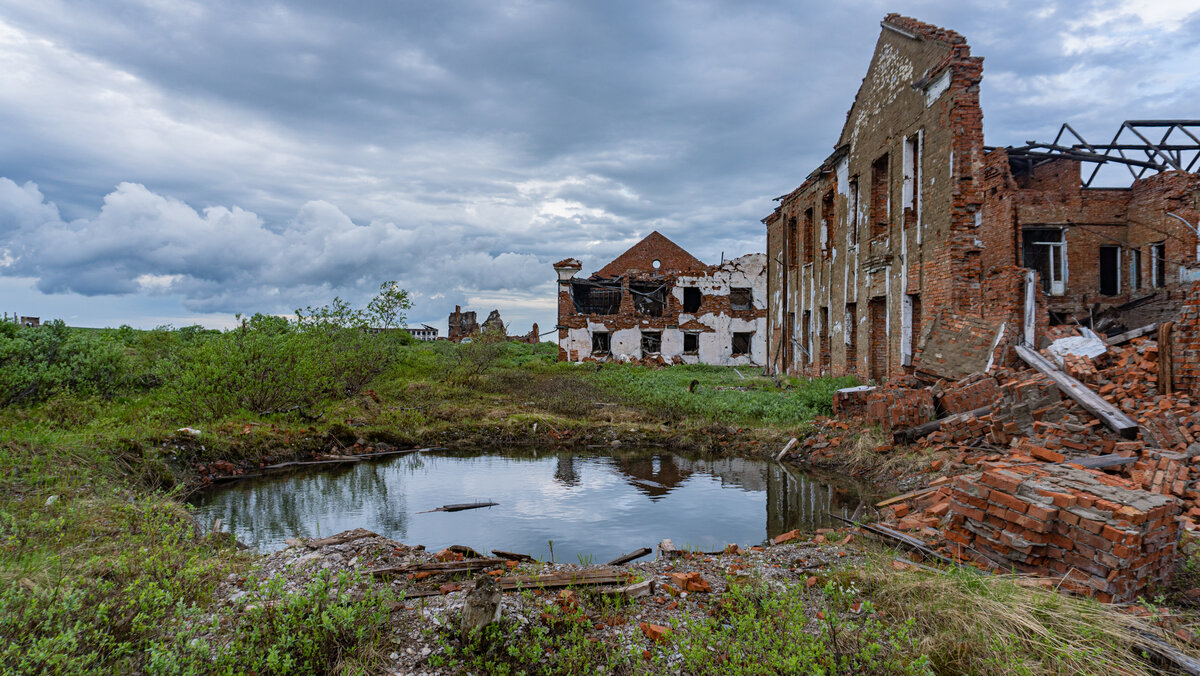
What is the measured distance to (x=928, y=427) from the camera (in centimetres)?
991

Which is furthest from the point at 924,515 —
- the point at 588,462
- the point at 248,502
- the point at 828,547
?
the point at 248,502

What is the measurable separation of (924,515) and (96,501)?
9.26 metres

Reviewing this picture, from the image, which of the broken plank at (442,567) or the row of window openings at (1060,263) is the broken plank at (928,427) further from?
the row of window openings at (1060,263)

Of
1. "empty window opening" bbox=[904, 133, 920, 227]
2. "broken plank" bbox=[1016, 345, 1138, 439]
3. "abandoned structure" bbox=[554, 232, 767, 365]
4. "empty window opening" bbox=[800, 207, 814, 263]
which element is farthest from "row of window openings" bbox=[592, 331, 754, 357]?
"broken plank" bbox=[1016, 345, 1138, 439]

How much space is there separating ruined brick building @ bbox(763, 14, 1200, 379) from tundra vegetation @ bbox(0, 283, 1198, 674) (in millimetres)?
3614

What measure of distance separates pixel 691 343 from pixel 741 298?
12.8 feet

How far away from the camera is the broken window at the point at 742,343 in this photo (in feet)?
108

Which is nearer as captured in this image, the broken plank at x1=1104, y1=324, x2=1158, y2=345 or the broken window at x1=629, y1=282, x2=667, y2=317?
the broken plank at x1=1104, y1=324, x2=1158, y2=345

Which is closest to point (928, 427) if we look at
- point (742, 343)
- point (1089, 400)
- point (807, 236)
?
point (1089, 400)

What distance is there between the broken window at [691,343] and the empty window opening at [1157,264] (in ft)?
62.0

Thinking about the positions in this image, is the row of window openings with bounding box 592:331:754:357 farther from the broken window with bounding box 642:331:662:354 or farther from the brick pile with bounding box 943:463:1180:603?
the brick pile with bounding box 943:463:1180:603

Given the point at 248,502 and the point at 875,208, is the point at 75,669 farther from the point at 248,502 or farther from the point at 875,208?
the point at 875,208

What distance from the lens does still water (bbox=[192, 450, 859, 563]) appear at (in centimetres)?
721

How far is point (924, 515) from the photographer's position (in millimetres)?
6629
